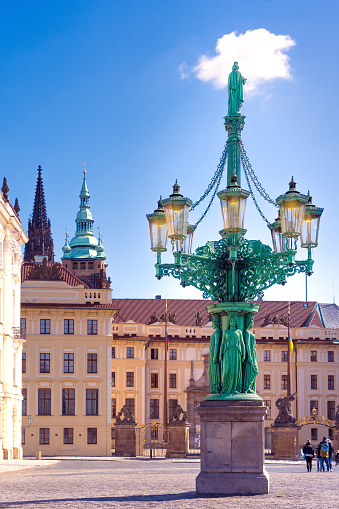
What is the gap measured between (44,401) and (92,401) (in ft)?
10.7

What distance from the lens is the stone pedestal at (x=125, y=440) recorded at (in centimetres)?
5491

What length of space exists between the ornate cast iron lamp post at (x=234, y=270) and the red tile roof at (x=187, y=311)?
61945 millimetres

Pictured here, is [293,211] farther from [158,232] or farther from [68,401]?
[68,401]

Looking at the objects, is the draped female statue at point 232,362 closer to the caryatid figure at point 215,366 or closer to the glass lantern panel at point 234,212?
the caryatid figure at point 215,366

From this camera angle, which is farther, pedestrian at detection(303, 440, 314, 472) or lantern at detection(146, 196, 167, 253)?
pedestrian at detection(303, 440, 314, 472)

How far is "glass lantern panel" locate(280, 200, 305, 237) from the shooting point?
17.8 m

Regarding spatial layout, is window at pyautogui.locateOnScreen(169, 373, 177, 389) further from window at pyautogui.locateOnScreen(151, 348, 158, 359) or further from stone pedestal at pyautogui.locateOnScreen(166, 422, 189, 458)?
stone pedestal at pyautogui.locateOnScreen(166, 422, 189, 458)

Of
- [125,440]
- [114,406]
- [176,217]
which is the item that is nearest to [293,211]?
[176,217]

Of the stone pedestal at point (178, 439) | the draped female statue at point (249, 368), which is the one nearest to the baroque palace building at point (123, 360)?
the stone pedestal at point (178, 439)

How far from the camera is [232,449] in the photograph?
17391 millimetres

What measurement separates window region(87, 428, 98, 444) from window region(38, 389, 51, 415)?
3032mm

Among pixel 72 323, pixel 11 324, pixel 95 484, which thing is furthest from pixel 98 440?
pixel 95 484

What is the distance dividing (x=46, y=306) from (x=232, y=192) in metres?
45.4

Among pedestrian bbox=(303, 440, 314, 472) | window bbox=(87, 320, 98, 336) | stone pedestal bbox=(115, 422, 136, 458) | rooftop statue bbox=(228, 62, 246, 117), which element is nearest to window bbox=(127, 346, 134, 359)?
window bbox=(87, 320, 98, 336)
